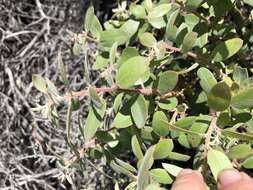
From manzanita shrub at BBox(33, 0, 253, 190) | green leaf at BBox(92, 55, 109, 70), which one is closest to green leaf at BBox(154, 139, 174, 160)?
manzanita shrub at BBox(33, 0, 253, 190)

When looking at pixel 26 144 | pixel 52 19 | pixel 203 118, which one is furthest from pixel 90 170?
pixel 203 118

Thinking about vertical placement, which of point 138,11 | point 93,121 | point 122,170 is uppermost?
point 138,11

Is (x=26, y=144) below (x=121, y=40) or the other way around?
below

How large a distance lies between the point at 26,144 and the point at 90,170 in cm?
23

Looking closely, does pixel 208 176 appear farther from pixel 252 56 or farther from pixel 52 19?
pixel 52 19

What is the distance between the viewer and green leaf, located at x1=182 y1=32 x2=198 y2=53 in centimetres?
98

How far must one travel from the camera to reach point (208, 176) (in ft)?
2.92

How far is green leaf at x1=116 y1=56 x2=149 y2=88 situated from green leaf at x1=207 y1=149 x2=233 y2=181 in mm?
181

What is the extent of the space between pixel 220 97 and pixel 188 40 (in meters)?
0.21

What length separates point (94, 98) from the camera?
91 cm

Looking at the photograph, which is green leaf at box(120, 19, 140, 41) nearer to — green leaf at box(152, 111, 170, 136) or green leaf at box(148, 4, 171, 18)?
green leaf at box(148, 4, 171, 18)

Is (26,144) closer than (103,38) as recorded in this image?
No

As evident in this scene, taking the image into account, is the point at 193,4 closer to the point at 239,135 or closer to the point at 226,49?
the point at 226,49

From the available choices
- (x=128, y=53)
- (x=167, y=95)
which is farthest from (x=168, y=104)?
(x=128, y=53)
